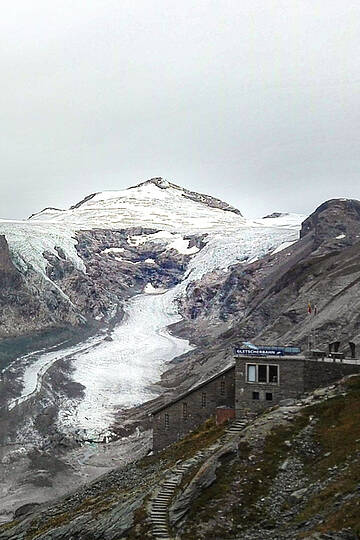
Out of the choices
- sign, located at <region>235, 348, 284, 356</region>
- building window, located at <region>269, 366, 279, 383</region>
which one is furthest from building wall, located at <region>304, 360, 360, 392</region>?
sign, located at <region>235, 348, 284, 356</region>

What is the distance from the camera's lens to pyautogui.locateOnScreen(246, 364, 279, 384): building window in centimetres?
4997

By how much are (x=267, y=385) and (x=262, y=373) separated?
100 centimetres

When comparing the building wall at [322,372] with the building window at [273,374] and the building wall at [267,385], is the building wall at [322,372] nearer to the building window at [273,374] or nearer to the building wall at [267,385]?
the building wall at [267,385]

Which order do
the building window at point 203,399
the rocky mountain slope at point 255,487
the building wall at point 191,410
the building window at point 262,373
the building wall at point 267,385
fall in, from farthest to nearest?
1. the building window at point 203,399
2. the building wall at point 191,410
3. the building window at point 262,373
4. the building wall at point 267,385
5. the rocky mountain slope at point 255,487

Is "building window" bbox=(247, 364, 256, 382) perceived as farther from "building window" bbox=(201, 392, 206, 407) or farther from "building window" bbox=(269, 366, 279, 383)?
"building window" bbox=(201, 392, 206, 407)

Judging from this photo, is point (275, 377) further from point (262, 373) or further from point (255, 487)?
point (255, 487)

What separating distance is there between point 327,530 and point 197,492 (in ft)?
33.5

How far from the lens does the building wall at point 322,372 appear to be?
48912 millimetres

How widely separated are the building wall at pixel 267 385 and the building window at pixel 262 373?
22cm

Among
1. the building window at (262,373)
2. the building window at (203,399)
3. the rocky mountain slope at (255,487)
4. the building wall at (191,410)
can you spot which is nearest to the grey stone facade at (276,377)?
the building window at (262,373)

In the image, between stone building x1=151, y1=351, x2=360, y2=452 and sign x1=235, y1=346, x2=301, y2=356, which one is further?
sign x1=235, y1=346, x2=301, y2=356

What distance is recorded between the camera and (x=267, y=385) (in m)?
50.0

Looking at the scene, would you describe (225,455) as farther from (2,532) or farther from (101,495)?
(2,532)

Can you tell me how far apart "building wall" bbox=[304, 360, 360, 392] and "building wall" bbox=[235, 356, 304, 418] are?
44cm
